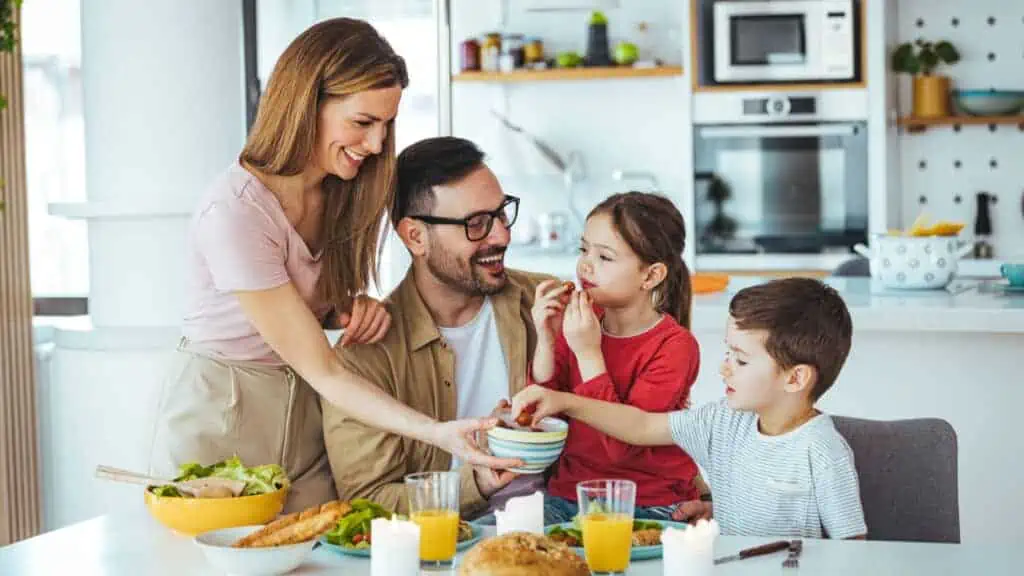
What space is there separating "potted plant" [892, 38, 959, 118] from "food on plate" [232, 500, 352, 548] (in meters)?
4.59

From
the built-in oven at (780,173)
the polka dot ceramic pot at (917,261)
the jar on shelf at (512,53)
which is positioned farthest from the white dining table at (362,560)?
the jar on shelf at (512,53)

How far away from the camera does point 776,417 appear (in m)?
2.32

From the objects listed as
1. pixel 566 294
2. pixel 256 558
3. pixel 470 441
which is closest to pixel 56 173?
pixel 566 294

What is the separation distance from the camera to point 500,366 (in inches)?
104

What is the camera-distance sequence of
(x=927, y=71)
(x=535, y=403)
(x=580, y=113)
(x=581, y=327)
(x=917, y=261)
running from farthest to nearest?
(x=580, y=113) → (x=927, y=71) → (x=917, y=261) → (x=581, y=327) → (x=535, y=403)

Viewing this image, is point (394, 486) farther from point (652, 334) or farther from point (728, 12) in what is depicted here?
point (728, 12)

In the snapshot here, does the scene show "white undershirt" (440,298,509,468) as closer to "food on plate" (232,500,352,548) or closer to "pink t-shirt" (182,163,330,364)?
"pink t-shirt" (182,163,330,364)

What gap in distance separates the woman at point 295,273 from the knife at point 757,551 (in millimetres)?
504

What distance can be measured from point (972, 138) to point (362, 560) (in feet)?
15.9

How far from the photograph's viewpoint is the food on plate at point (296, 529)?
1.86m

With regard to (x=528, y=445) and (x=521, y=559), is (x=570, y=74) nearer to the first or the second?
(x=528, y=445)

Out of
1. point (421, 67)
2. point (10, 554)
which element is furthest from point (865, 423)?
point (421, 67)

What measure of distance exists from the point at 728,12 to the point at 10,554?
4384mm

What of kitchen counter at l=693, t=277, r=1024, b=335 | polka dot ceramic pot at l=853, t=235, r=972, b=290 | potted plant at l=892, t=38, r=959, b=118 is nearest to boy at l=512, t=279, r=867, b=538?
kitchen counter at l=693, t=277, r=1024, b=335
